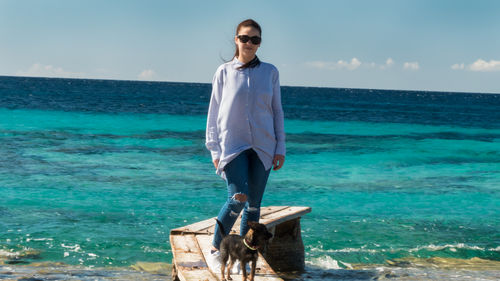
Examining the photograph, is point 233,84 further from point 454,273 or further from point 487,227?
point 487,227

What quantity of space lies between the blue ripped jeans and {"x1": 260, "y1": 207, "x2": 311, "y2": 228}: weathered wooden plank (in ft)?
5.45

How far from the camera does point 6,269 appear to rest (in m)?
7.30

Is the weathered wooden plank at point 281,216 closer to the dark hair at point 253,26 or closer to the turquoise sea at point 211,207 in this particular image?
the turquoise sea at point 211,207

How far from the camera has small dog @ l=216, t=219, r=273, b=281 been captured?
4.37 meters

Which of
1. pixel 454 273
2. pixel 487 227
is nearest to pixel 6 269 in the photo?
pixel 454 273

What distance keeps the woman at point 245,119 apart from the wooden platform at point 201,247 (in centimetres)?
73

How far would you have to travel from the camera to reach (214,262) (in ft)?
16.7

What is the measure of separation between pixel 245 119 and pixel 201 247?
70.1 inches

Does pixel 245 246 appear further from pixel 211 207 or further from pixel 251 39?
pixel 211 207

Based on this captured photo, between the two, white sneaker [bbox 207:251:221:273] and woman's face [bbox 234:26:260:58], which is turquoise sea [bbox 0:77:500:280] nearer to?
white sneaker [bbox 207:251:221:273]

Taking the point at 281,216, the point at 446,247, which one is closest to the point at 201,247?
the point at 281,216

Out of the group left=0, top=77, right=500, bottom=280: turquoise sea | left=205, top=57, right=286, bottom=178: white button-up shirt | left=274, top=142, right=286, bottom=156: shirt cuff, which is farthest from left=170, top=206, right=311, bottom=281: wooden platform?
left=274, top=142, right=286, bottom=156: shirt cuff

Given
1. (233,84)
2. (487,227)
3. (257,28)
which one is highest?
(257,28)

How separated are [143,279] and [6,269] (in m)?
1.79
